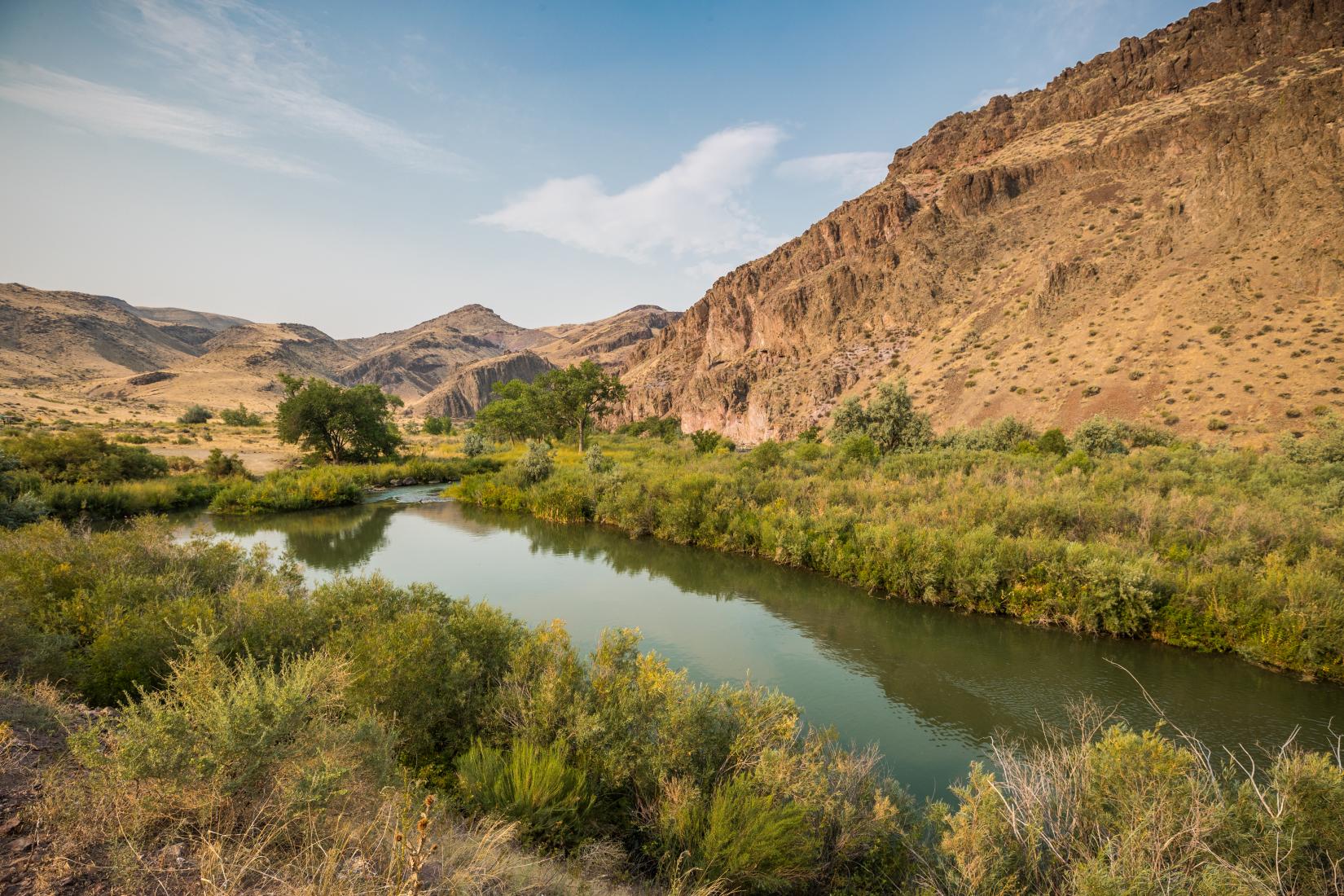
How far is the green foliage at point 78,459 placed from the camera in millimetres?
23812

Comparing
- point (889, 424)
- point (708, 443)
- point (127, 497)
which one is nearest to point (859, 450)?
point (889, 424)

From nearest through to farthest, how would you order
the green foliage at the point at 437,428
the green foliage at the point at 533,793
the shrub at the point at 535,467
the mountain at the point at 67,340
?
1. the green foliage at the point at 533,793
2. the shrub at the point at 535,467
3. the green foliage at the point at 437,428
4. the mountain at the point at 67,340

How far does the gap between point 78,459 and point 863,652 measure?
3431 cm

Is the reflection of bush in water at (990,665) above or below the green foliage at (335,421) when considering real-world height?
below

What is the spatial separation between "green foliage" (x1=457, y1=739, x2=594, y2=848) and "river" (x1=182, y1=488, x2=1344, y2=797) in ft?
16.9

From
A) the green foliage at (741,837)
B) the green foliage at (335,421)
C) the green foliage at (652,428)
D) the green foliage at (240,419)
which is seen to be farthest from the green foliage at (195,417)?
the green foliage at (741,837)

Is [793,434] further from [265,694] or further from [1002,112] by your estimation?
[265,694]

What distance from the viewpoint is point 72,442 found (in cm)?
2542

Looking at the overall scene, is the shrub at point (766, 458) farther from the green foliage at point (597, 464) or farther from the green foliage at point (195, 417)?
the green foliage at point (195, 417)

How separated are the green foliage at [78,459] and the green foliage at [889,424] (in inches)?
1502

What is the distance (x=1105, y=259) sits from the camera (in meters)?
54.0

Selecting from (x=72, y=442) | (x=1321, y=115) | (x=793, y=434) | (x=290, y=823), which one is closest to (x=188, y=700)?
(x=290, y=823)

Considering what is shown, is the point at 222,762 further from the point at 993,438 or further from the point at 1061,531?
the point at 993,438

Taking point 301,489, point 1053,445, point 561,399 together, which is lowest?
point 301,489
